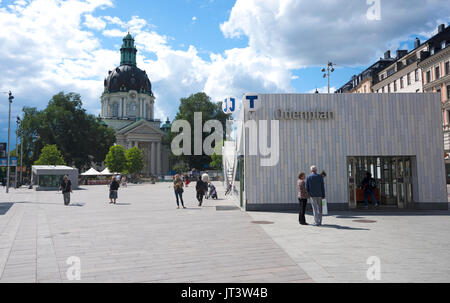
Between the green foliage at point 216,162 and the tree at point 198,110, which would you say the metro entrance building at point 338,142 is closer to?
the green foliage at point 216,162

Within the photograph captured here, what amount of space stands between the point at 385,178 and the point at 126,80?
297 feet

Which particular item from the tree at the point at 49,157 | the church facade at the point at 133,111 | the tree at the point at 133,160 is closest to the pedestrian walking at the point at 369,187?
the tree at the point at 49,157

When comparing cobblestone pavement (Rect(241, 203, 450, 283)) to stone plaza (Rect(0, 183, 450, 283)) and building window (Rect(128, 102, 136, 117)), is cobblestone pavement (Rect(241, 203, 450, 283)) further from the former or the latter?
building window (Rect(128, 102, 136, 117))

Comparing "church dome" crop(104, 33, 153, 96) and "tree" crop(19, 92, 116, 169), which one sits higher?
"church dome" crop(104, 33, 153, 96)

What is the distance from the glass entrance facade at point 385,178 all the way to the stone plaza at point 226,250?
3408 millimetres

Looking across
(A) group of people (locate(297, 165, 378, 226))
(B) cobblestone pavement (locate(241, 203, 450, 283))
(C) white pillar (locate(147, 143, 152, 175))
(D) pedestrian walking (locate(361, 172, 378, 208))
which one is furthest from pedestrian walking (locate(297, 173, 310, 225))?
(C) white pillar (locate(147, 143, 152, 175))

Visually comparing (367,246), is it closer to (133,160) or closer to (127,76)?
(133,160)

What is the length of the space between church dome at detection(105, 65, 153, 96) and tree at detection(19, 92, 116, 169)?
89.1ft

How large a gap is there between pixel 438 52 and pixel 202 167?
52091 mm

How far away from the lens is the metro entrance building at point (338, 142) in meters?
14.8

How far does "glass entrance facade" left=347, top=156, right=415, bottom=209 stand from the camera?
605 inches

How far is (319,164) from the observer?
1491 cm
